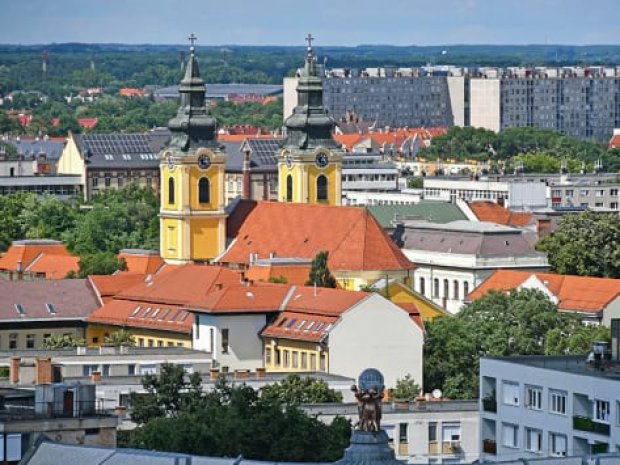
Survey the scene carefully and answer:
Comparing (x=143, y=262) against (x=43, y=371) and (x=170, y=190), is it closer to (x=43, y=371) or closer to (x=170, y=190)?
(x=170, y=190)

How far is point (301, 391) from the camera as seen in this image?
7619cm

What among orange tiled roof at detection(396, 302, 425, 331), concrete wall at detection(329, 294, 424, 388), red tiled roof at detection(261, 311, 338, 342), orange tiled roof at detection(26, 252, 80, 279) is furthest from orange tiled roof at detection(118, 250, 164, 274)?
concrete wall at detection(329, 294, 424, 388)

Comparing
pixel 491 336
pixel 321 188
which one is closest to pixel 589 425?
pixel 491 336

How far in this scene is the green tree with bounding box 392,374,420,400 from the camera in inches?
3263

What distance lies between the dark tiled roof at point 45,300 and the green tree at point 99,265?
9.20 m

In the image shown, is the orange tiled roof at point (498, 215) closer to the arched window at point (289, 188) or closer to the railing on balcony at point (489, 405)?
the arched window at point (289, 188)

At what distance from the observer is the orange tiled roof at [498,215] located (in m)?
141

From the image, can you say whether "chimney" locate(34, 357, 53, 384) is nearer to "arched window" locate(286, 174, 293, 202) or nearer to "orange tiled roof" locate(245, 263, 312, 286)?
"orange tiled roof" locate(245, 263, 312, 286)

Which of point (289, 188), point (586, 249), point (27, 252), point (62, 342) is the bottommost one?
point (62, 342)

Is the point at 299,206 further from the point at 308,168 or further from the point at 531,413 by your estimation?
the point at 531,413

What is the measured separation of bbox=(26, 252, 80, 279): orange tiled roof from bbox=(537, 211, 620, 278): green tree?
56.6 feet

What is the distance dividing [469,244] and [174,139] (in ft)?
41.4

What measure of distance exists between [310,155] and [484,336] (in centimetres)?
2887

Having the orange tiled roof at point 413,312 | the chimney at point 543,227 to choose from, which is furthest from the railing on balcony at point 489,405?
the chimney at point 543,227
